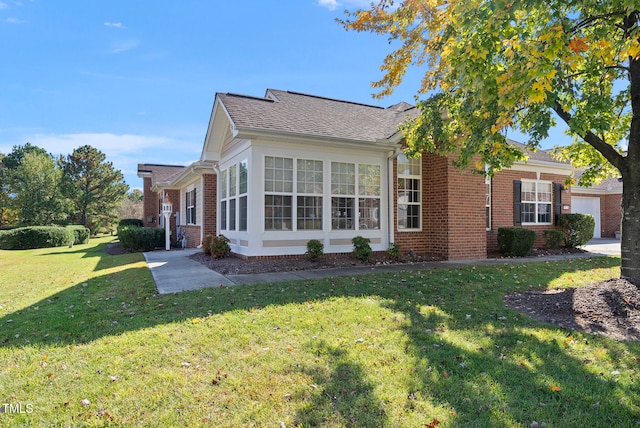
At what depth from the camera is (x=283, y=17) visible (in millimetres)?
10672

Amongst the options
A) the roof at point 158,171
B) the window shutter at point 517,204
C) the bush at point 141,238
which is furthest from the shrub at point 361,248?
the roof at point 158,171

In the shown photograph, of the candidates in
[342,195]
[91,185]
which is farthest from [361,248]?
[91,185]

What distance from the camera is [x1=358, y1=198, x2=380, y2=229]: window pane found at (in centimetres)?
1085

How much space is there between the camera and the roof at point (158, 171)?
26144 millimetres

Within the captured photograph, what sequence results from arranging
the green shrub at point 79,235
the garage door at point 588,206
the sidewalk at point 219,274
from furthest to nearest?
1. the green shrub at point 79,235
2. the garage door at point 588,206
3. the sidewalk at point 219,274

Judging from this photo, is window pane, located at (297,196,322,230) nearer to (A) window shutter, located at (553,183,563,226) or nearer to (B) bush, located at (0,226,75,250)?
(A) window shutter, located at (553,183,563,226)

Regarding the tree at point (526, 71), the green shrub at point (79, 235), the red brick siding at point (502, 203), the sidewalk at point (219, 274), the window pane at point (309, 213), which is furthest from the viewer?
the green shrub at point (79, 235)

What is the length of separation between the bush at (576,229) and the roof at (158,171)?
23.6 meters

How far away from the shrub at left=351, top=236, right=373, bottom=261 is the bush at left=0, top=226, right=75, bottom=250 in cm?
2098

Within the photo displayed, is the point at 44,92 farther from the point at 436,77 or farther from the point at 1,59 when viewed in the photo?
the point at 436,77

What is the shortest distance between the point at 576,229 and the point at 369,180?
9.55m

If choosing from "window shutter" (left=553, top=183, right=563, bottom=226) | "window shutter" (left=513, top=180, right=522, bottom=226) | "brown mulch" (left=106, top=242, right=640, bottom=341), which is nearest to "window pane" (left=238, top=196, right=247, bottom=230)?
"brown mulch" (left=106, top=242, right=640, bottom=341)

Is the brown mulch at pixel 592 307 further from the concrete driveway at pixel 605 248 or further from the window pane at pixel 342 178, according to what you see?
the concrete driveway at pixel 605 248

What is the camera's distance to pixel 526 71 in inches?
159
